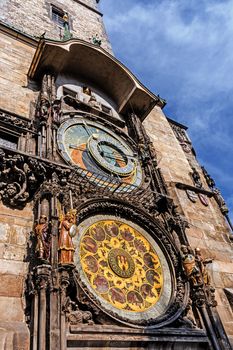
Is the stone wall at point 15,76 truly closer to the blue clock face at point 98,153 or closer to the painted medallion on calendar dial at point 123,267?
the blue clock face at point 98,153

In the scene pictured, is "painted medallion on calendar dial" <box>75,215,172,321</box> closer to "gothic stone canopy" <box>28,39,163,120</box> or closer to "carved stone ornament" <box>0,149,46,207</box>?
"carved stone ornament" <box>0,149,46,207</box>

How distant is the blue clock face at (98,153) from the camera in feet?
21.7

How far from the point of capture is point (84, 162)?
673 cm

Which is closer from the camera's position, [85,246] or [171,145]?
[85,246]

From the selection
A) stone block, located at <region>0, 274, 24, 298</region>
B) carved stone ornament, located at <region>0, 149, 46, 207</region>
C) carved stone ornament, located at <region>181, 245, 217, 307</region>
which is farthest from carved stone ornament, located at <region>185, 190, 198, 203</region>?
stone block, located at <region>0, 274, 24, 298</region>

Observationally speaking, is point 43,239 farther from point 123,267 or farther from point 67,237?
point 123,267

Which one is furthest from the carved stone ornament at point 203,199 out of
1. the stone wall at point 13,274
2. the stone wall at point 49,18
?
the stone wall at point 49,18

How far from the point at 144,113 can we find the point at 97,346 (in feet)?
22.0

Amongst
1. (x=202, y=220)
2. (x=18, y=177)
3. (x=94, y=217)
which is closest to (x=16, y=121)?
(x=18, y=177)

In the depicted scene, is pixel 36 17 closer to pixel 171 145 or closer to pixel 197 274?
pixel 171 145

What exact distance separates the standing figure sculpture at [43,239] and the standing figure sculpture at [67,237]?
0.18m

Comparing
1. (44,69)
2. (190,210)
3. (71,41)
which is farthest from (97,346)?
(71,41)

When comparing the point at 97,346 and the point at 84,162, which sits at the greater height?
the point at 84,162

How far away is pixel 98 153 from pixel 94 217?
6.30ft
